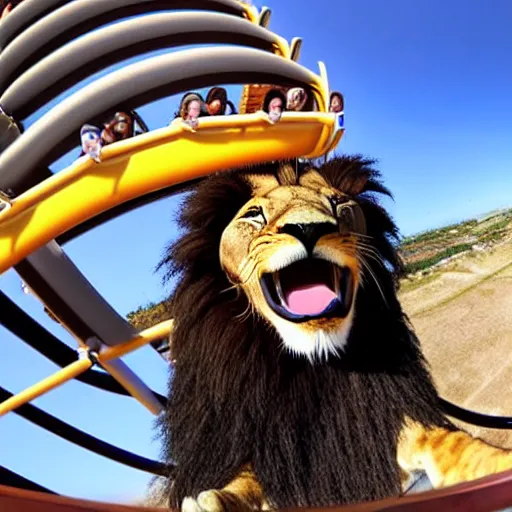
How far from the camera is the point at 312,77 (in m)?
0.80

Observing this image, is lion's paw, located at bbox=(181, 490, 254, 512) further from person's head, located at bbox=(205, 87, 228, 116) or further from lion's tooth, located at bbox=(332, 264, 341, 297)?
person's head, located at bbox=(205, 87, 228, 116)

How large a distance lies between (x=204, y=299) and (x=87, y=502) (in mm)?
336

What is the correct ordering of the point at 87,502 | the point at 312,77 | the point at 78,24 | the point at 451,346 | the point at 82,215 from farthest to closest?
the point at 451,346 → the point at 78,24 → the point at 312,77 → the point at 82,215 → the point at 87,502

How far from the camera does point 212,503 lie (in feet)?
Result: 1.90

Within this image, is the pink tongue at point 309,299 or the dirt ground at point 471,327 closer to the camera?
the pink tongue at point 309,299

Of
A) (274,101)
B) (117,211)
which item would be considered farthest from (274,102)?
(117,211)

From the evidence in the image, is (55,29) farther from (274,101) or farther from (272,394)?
(272,394)

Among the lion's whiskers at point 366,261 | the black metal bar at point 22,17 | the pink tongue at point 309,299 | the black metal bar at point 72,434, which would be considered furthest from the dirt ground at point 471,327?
the black metal bar at point 22,17

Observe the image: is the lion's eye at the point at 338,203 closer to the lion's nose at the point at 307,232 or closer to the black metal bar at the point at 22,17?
the lion's nose at the point at 307,232

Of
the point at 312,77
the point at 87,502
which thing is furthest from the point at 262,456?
the point at 312,77

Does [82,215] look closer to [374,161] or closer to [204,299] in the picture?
[204,299]

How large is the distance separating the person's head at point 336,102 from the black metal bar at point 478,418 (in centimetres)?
43

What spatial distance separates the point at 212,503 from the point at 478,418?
0.51 metres

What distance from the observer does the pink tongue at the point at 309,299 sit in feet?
2.24
